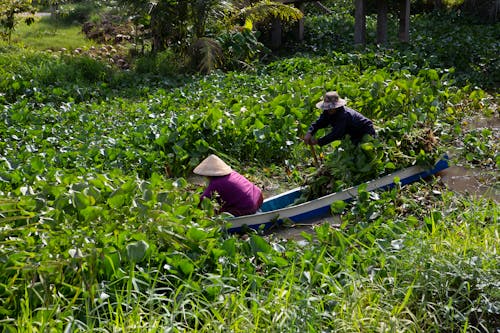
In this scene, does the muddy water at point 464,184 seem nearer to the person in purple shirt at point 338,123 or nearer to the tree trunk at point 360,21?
the person in purple shirt at point 338,123

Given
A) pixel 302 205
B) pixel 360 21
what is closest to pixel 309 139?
pixel 302 205

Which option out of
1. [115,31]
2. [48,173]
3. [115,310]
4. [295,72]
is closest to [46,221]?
[115,310]

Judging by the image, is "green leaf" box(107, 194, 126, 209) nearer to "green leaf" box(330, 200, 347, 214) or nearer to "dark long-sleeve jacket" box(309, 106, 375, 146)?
"green leaf" box(330, 200, 347, 214)

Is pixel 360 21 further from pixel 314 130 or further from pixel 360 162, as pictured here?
pixel 360 162

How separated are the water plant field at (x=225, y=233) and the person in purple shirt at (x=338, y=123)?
0.68 ft

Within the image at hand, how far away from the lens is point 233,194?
6.37 meters

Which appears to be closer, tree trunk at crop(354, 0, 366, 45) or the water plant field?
the water plant field

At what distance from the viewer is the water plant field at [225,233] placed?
4188mm

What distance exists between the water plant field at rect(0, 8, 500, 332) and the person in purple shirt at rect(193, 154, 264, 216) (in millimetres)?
183

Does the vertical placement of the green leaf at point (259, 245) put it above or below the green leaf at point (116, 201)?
below

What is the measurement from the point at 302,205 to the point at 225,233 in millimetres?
1268

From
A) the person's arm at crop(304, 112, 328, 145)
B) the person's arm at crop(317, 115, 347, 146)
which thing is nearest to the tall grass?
the person's arm at crop(304, 112, 328, 145)

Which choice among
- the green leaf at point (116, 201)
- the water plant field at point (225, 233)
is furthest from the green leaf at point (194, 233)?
the green leaf at point (116, 201)

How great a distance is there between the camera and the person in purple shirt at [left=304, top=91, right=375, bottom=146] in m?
7.18
